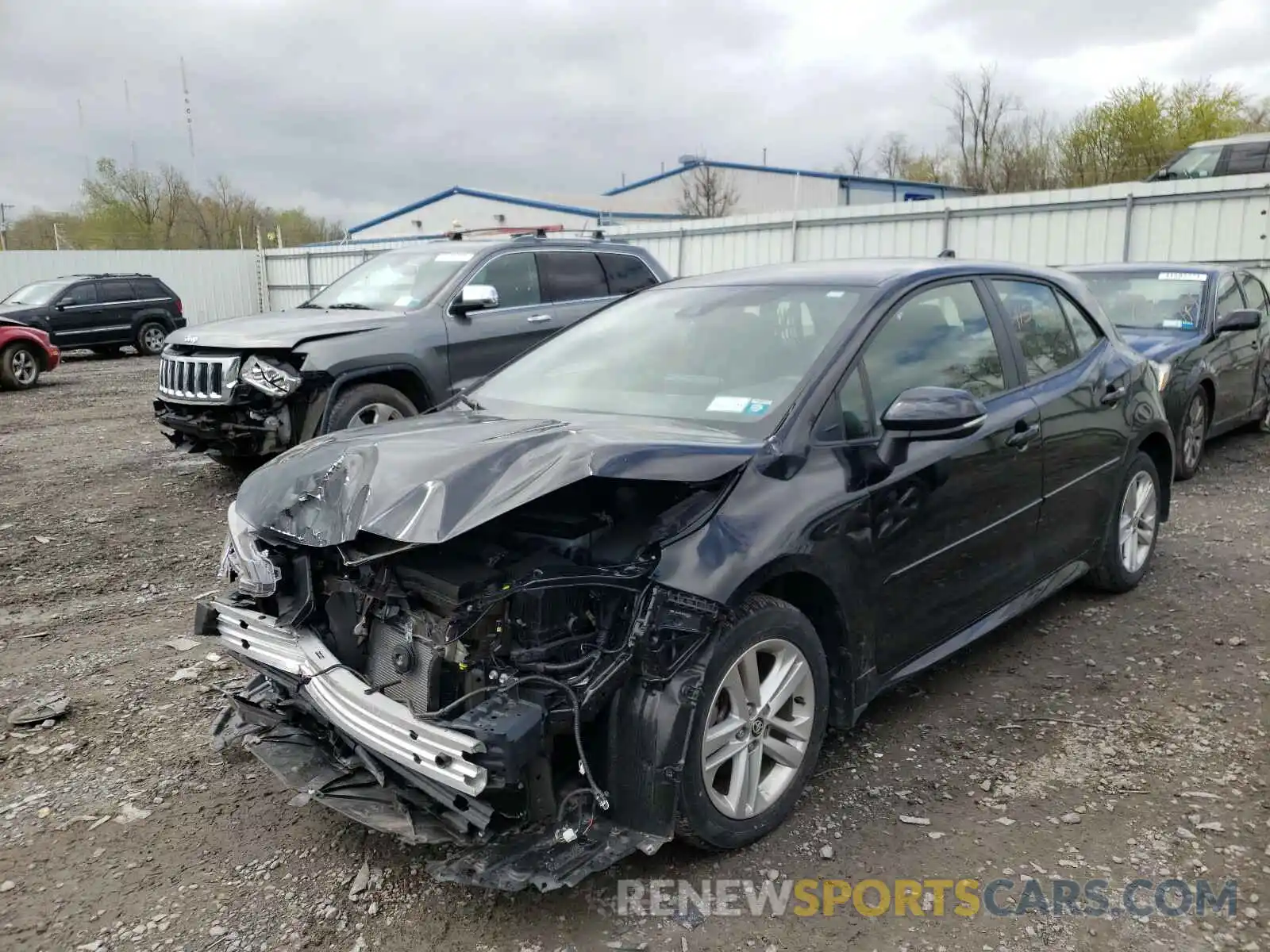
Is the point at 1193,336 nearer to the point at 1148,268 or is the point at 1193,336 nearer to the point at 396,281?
the point at 1148,268


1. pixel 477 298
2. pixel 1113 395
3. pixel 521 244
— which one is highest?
pixel 521 244

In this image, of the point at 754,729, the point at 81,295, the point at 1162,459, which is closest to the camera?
the point at 754,729

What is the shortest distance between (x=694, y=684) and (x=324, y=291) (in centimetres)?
668

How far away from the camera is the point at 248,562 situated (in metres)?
3.01

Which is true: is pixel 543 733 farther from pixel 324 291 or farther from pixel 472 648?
pixel 324 291

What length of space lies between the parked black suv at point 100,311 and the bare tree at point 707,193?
2755 cm

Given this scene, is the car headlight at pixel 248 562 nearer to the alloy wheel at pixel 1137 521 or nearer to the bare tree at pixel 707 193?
the alloy wheel at pixel 1137 521

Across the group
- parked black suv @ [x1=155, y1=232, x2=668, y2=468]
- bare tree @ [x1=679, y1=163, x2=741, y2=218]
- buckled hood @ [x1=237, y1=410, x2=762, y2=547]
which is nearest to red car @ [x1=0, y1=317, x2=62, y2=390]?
parked black suv @ [x1=155, y1=232, x2=668, y2=468]

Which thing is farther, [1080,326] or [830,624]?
[1080,326]

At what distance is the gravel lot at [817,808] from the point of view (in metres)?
2.57

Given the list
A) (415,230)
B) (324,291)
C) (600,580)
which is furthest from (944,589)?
(415,230)

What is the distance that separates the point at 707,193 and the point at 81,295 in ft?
99.3

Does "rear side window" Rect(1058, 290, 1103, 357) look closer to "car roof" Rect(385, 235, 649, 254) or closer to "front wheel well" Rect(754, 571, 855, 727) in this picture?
"front wheel well" Rect(754, 571, 855, 727)

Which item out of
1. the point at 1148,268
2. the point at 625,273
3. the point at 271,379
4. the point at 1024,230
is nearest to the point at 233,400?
the point at 271,379
